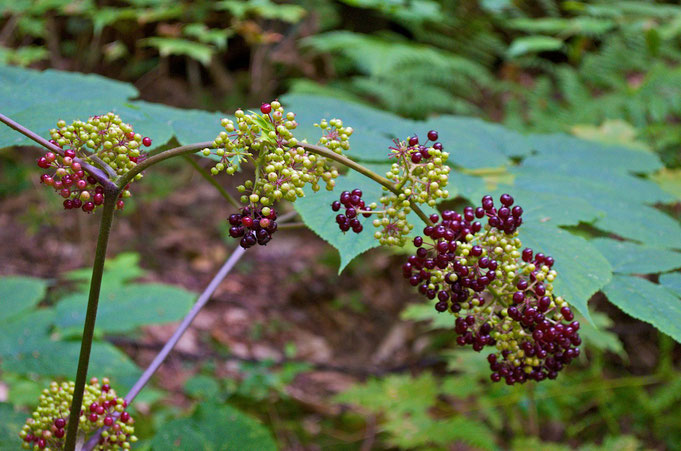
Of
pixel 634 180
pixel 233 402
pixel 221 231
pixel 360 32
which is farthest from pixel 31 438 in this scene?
pixel 360 32

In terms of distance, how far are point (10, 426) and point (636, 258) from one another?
211 cm

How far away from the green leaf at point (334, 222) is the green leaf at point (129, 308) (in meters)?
1.21

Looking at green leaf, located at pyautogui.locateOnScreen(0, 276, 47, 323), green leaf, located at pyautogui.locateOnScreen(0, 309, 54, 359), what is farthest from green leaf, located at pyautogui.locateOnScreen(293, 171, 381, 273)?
green leaf, located at pyautogui.locateOnScreen(0, 276, 47, 323)

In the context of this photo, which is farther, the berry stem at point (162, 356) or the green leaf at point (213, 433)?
the green leaf at point (213, 433)

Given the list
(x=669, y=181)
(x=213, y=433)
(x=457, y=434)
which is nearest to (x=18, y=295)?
(x=213, y=433)

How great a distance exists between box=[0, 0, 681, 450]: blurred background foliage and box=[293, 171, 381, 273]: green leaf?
3.33ft

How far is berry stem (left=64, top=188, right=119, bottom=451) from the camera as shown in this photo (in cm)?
109

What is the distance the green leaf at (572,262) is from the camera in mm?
1295

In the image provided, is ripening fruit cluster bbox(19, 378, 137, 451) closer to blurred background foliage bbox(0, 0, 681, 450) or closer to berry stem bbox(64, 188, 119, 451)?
berry stem bbox(64, 188, 119, 451)

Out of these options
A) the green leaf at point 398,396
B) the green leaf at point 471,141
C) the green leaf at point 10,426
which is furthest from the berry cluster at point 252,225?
the green leaf at point 398,396

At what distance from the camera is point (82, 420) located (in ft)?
4.41

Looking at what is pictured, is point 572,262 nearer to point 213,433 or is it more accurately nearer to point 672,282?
point 672,282

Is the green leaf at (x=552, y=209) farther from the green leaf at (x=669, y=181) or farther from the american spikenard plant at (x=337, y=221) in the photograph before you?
the green leaf at (x=669, y=181)

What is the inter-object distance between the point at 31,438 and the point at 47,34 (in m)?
5.93
